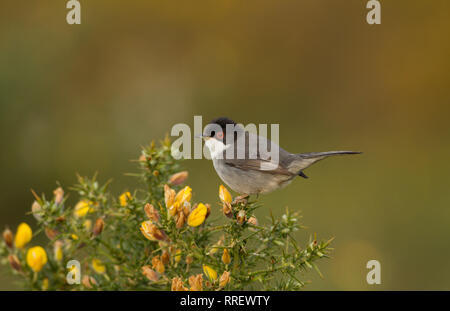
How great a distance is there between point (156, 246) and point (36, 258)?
461 millimetres

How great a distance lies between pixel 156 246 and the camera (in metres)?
1.82

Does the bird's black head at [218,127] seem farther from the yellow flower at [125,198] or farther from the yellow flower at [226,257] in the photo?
the yellow flower at [226,257]

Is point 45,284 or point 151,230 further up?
point 151,230

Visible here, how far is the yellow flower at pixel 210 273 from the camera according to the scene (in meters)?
1.56

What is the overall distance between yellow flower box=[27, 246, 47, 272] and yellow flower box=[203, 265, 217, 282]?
60 centimetres

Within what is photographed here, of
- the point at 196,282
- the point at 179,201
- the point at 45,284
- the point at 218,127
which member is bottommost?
the point at 45,284

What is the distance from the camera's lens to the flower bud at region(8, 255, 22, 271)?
1.63m

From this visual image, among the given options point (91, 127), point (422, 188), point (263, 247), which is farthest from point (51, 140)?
point (422, 188)

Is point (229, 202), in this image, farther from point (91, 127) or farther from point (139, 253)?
point (91, 127)

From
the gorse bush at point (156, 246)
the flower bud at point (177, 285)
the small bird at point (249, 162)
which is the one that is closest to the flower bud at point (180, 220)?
the gorse bush at point (156, 246)

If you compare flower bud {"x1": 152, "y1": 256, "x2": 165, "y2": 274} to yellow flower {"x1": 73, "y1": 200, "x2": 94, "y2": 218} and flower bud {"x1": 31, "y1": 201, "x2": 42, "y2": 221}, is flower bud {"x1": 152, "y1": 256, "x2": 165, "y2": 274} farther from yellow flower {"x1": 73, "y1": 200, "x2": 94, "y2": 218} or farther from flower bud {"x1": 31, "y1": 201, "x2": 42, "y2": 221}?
flower bud {"x1": 31, "y1": 201, "x2": 42, "y2": 221}

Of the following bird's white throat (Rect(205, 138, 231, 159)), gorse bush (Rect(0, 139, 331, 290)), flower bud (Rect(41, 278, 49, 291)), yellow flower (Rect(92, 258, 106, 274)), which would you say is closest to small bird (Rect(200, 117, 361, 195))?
bird's white throat (Rect(205, 138, 231, 159))

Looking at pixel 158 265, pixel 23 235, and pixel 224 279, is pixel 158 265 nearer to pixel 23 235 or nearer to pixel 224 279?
pixel 224 279

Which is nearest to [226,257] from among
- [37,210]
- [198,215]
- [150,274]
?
[198,215]
